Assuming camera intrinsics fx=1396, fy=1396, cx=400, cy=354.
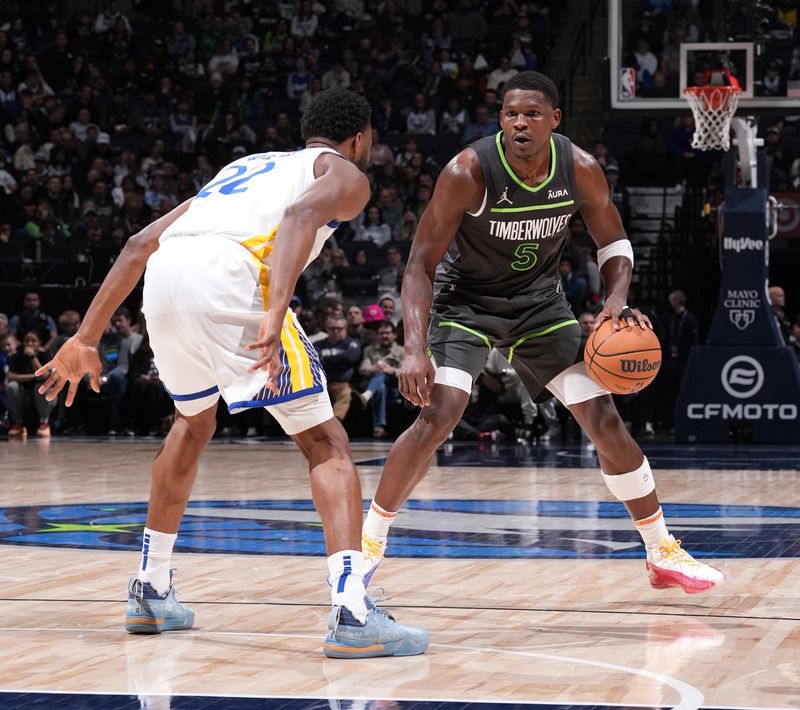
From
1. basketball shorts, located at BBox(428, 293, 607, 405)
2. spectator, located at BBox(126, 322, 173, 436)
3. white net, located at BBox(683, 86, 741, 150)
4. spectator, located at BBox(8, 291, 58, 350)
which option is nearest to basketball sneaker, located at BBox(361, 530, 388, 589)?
basketball shorts, located at BBox(428, 293, 607, 405)

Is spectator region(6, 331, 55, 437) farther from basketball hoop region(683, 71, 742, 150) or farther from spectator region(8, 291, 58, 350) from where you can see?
basketball hoop region(683, 71, 742, 150)

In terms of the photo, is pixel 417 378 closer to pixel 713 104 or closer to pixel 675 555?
pixel 675 555

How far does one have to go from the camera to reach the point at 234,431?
14891 mm

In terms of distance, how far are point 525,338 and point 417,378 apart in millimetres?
634

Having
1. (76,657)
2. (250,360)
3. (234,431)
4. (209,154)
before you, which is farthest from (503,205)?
(209,154)

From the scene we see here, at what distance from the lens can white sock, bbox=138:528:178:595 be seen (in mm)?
4391

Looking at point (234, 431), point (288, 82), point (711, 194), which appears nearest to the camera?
point (234, 431)

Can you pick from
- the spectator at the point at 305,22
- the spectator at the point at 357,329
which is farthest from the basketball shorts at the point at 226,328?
the spectator at the point at 305,22

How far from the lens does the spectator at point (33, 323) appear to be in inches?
597

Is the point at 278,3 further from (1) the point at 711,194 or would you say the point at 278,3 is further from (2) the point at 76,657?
(2) the point at 76,657

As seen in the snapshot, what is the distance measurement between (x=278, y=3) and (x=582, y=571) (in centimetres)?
1668

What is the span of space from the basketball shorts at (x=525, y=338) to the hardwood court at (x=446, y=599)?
76cm

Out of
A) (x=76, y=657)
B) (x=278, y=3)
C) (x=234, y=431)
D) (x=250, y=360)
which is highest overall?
(x=278, y=3)

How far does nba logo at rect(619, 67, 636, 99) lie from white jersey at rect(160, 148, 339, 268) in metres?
9.19
